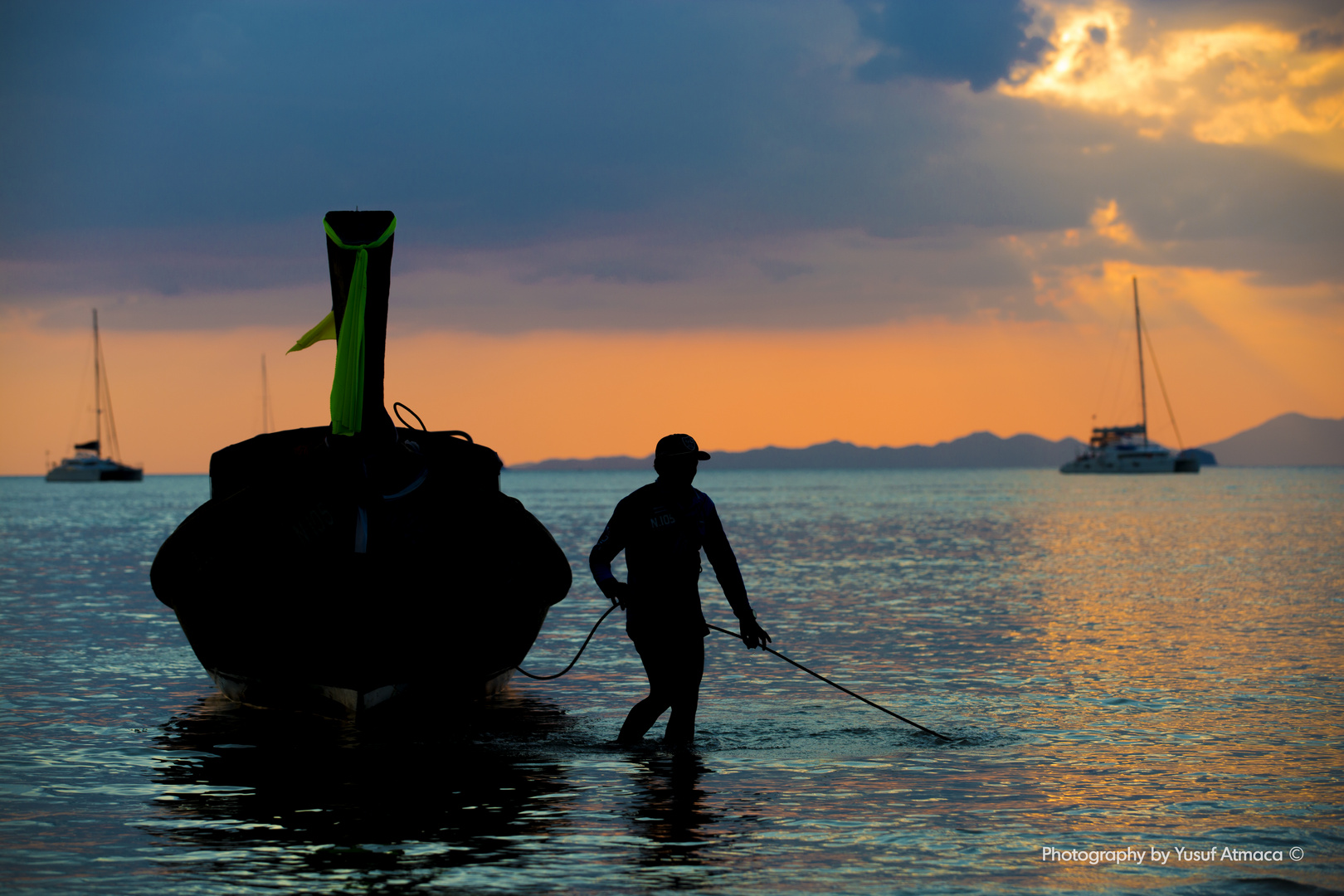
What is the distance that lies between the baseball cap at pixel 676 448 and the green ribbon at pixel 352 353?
10.5 ft

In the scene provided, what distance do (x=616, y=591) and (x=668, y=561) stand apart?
0.43m

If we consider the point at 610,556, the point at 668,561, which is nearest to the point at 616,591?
the point at 610,556

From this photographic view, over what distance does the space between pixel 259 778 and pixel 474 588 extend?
124 inches

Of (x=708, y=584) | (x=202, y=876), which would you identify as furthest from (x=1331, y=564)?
(x=202, y=876)

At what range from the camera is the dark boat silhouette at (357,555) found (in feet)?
37.4

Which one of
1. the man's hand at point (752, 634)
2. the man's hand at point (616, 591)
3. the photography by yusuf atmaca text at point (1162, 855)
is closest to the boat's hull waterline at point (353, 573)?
the man's hand at point (616, 591)

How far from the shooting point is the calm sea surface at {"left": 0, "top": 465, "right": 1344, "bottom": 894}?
7301 mm

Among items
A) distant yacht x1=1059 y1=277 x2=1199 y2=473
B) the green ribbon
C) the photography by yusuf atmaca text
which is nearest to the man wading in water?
the photography by yusuf atmaca text

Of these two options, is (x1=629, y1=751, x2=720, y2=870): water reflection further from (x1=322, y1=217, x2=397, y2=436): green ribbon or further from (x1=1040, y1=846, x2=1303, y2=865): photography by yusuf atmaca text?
(x1=322, y1=217, x2=397, y2=436): green ribbon

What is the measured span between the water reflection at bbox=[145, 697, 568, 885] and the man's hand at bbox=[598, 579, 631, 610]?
135 centimetres

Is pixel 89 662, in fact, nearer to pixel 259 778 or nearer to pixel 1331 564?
pixel 259 778

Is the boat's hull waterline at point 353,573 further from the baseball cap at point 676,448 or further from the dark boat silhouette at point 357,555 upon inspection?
the baseball cap at point 676,448

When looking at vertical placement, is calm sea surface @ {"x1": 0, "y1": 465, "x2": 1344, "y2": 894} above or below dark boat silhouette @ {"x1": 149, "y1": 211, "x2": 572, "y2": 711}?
below

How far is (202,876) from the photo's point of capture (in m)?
7.10
